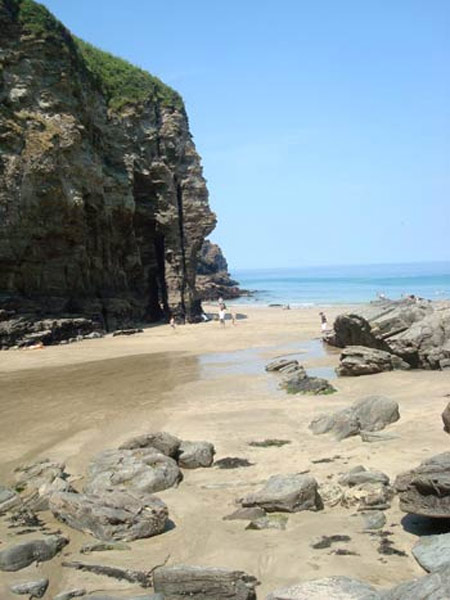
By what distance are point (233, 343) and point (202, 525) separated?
23434 mm

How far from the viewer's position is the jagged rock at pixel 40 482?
867 cm

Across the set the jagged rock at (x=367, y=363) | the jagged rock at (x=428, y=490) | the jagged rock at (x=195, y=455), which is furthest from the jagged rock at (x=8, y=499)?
the jagged rock at (x=367, y=363)

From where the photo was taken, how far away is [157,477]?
9.27 m

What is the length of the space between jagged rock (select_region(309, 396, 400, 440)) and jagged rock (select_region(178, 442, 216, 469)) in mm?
2359

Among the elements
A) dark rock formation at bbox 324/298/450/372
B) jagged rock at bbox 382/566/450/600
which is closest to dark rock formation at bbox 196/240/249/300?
dark rock formation at bbox 324/298/450/372

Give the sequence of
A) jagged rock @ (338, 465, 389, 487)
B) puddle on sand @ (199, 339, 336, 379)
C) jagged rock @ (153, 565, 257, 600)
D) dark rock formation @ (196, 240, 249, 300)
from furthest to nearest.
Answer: dark rock formation @ (196, 240, 249, 300), puddle on sand @ (199, 339, 336, 379), jagged rock @ (338, 465, 389, 487), jagged rock @ (153, 565, 257, 600)

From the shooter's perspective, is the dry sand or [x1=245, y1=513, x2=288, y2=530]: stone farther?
[x1=245, y1=513, x2=288, y2=530]: stone

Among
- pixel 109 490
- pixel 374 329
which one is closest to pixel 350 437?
pixel 109 490

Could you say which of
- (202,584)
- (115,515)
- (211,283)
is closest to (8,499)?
(115,515)

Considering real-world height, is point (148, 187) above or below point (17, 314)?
above

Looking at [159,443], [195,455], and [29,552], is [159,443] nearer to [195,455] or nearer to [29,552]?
[195,455]

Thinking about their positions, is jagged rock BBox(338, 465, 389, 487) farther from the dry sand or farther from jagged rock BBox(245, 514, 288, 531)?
jagged rock BBox(245, 514, 288, 531)

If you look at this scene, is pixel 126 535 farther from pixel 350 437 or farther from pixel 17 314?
pixel 17 314

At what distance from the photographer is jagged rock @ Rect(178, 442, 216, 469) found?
10.3 meters
